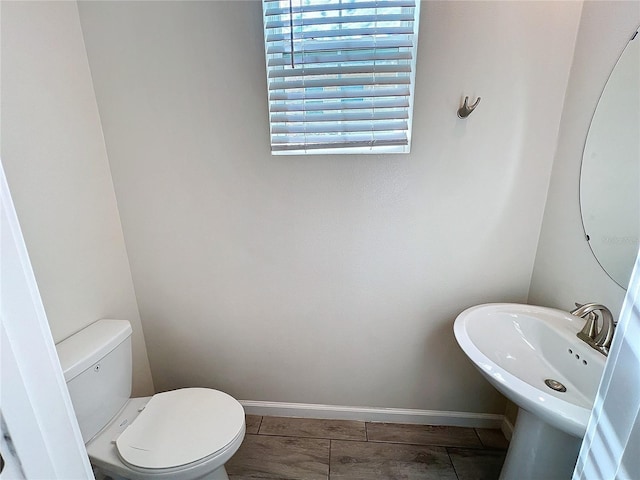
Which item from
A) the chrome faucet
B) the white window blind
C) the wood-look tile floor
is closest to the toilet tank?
the wood-look tile floor

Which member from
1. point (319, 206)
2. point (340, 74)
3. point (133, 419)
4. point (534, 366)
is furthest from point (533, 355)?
point (133, 419)

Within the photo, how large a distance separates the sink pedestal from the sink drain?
0.39ft

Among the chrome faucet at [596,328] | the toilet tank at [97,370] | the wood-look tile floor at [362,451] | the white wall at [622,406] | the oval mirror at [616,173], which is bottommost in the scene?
the wood-look tile floor at [362,451]

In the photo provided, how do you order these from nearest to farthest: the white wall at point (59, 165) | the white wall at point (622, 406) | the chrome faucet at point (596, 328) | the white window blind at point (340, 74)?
1. the white wall at point (622, 406)
2. the chrome faucet at point (596, 328)
3. the white wall at point (59, 165)
4. the white window blind at point (340, 74)

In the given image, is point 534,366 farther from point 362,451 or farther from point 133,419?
point 133,419

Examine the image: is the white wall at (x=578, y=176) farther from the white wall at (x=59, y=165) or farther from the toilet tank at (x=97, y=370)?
the white wall at (x=59, y=165)

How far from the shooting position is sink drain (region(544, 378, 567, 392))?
1055mm

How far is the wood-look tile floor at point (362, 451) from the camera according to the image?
1462mm

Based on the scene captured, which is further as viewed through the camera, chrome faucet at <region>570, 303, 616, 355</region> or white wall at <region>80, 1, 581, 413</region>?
white wall at <region>80, 1, 581, 413</region>

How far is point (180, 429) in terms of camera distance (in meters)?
1.21

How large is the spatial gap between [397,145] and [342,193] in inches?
12.2

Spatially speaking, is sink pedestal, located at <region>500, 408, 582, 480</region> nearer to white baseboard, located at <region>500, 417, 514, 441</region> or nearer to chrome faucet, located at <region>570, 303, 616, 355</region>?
chrome faucet, located at <region>570, 303, 616, 355</region>

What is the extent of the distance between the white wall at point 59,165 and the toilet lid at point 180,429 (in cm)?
48

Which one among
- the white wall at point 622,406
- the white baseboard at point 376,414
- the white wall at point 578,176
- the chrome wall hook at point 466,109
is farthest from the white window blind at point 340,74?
the white baseboard at point 376,414
